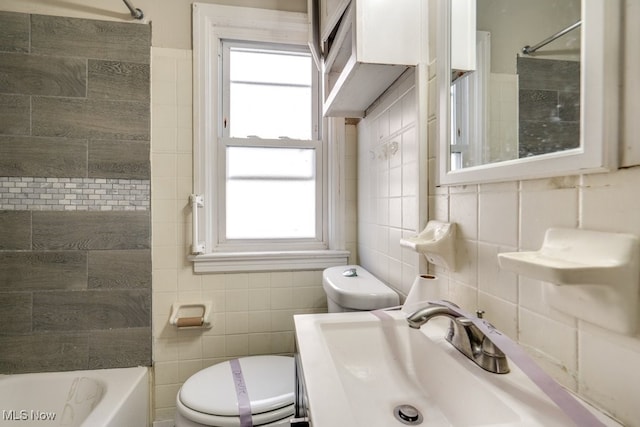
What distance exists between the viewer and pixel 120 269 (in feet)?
4.47

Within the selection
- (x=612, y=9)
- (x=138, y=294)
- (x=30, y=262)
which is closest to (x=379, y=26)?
(x=612, y=9)

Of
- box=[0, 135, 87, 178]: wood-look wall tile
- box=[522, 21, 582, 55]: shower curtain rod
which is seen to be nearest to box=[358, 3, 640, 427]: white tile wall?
box=[522, 21, 582, 55]: shower curtain rod

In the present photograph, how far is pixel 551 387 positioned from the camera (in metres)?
0.40

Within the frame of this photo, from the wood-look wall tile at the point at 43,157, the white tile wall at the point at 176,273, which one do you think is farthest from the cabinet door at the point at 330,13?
the wood-look wall tile at the point at 43,157

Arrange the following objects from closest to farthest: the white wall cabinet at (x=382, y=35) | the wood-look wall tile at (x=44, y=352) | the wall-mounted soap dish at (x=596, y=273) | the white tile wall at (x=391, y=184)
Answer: the wall-mounted soap dish at (x=596, y=273), the white wall cabinet at (x=382, y=35), the white tile wall at (x=391, y=184), the wood-look wall tile at (x=44, y=352)

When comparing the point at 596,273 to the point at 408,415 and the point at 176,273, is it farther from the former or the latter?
the point at 176,273

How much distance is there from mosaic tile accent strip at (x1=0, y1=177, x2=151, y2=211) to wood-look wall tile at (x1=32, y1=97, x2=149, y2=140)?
209 millimetres

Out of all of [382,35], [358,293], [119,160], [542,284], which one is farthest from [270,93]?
[542,284]

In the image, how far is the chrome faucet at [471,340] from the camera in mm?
532

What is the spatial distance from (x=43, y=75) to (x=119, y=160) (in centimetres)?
48

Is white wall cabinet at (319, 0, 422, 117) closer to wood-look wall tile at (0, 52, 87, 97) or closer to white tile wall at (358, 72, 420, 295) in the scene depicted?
white tile wall at (358, 72, 420, 295)

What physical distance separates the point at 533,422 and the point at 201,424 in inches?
37.9

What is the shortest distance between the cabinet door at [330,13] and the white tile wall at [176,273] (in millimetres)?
673

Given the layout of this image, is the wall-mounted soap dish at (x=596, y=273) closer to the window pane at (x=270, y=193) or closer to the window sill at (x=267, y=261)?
the window sill at (x=267, y=261)
